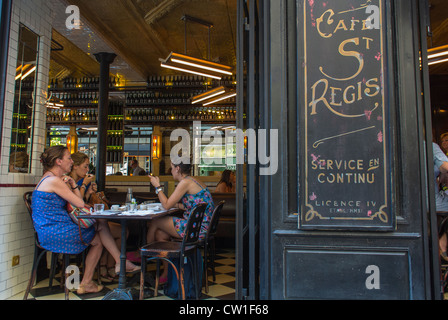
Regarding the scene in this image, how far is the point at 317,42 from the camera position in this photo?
214 centimetres

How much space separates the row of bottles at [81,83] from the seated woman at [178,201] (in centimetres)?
598

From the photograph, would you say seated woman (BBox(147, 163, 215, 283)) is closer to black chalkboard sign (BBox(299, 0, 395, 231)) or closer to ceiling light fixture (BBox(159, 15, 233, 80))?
black chalkboard sign (BBox(299, 0, 395, 231))

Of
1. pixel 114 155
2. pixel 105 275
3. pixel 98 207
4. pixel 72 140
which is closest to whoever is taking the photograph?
pixel 98 207

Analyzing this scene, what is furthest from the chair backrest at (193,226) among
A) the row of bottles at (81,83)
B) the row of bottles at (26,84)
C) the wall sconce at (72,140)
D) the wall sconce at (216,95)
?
the wall sconce at (72,140)

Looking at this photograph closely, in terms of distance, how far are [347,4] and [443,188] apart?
2233 mm

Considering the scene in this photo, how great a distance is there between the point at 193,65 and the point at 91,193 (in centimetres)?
297

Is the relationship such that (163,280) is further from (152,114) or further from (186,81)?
(152,114)

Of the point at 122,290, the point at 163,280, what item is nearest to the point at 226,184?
the point at 163,280

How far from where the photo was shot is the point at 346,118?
209 centimetres

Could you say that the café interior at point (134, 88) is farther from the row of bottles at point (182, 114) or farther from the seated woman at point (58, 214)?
the seated woman at point (58, 214)

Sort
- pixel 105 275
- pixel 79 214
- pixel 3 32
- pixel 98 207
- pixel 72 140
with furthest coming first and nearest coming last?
pixel 72 140 → pixel 105 275 → pixel 98 207 → pixel 79 214 → pixel 3 32

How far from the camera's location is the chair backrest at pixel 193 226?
9.39 feet

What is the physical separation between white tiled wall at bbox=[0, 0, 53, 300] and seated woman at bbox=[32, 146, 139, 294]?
422 millimetres
